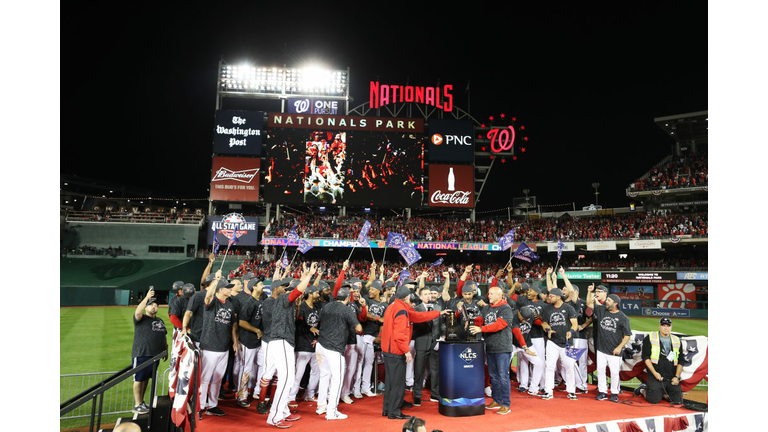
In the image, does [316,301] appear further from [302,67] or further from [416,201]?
[302,67]

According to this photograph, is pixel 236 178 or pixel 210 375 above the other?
pixel 236 178

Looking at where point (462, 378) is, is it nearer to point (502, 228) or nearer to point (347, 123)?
point (347, 123)

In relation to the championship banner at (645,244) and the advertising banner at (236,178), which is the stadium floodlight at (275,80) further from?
the championship banner at (645,244)

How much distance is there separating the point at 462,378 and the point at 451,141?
28.8 m

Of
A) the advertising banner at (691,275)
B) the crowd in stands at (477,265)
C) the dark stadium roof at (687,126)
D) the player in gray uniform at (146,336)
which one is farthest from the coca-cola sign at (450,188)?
the player in gray uniform at (146,336)

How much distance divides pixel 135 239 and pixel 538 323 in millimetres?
41000

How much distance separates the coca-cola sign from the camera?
1345 inches

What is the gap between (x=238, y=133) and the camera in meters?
34.2

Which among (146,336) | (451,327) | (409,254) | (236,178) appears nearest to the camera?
(146,336)

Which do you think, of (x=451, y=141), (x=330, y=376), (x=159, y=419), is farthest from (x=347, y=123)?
(x=159, y=419)

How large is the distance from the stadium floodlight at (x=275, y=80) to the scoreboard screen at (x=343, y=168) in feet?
15.5

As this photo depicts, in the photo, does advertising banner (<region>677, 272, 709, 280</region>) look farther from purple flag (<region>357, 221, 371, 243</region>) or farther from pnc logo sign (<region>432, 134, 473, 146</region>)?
purple flag (<region>357, 221, 371, 243</region>)

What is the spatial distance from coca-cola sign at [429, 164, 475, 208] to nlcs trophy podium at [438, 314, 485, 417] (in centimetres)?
2685
